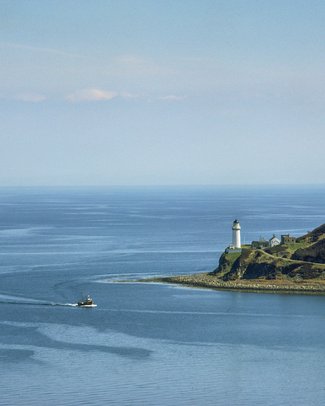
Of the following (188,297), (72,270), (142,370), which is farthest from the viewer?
(72,270)

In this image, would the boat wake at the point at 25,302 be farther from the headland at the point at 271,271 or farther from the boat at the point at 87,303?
the headland at the point at 271,271

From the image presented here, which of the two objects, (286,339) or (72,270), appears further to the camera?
(72,270)

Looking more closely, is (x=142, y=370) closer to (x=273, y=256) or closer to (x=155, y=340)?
(x=155, y=340)

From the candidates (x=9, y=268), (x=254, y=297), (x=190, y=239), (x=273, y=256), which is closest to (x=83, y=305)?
(x=254, y=297)

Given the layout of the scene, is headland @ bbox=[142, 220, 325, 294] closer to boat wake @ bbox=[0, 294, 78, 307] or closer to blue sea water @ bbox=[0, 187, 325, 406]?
blue sea water @ bbox=[0, 187, 325, 406]

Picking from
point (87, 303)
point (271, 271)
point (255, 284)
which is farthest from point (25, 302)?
point (271, 271)

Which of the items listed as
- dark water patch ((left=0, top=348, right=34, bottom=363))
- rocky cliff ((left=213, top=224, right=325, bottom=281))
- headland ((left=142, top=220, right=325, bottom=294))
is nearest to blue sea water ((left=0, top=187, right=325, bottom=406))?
dark water patch ((left=0, top=348, right=34, bottom=363))

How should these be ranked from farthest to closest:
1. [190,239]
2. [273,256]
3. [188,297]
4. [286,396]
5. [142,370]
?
[190,239] < [273,256] < [188,297] < [142,370] < [286,396]

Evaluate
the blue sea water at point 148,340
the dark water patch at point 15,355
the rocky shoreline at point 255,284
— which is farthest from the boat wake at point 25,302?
the dark water patch at point 15,355

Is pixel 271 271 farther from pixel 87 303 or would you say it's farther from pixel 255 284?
pixel 87 303
